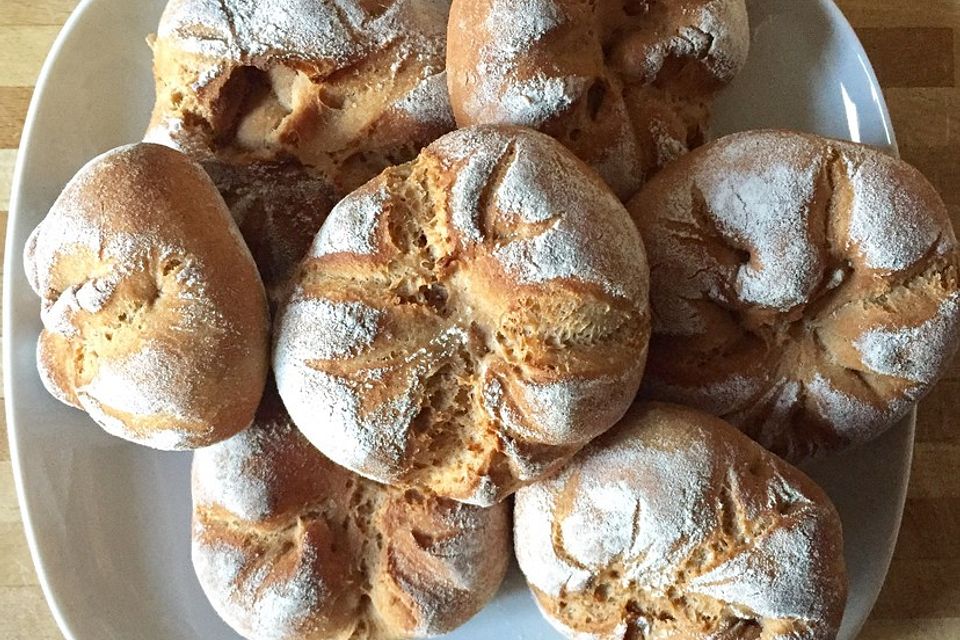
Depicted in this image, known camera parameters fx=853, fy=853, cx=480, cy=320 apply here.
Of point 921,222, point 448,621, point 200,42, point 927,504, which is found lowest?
point 927,504

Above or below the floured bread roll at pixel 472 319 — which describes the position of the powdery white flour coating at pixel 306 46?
above

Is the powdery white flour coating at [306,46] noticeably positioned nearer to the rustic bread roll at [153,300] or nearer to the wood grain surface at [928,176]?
the rustic bread roll at [153,300]

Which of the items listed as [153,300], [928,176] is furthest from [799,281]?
[153,300]

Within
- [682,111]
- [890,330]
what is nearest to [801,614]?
[890,330]

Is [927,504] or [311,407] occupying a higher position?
[311,407]

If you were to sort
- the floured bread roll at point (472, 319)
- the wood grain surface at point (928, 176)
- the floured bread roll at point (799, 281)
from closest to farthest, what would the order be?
the floured bread roll at point (472, 319), the floured bread roll at point (799, 281), the wood grain surface at point (928, 176)

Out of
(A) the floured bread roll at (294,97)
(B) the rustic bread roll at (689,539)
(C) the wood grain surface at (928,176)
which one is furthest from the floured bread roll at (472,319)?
(C) the wood grain surface at (928,176)

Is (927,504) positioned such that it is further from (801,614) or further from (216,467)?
(216,467)
